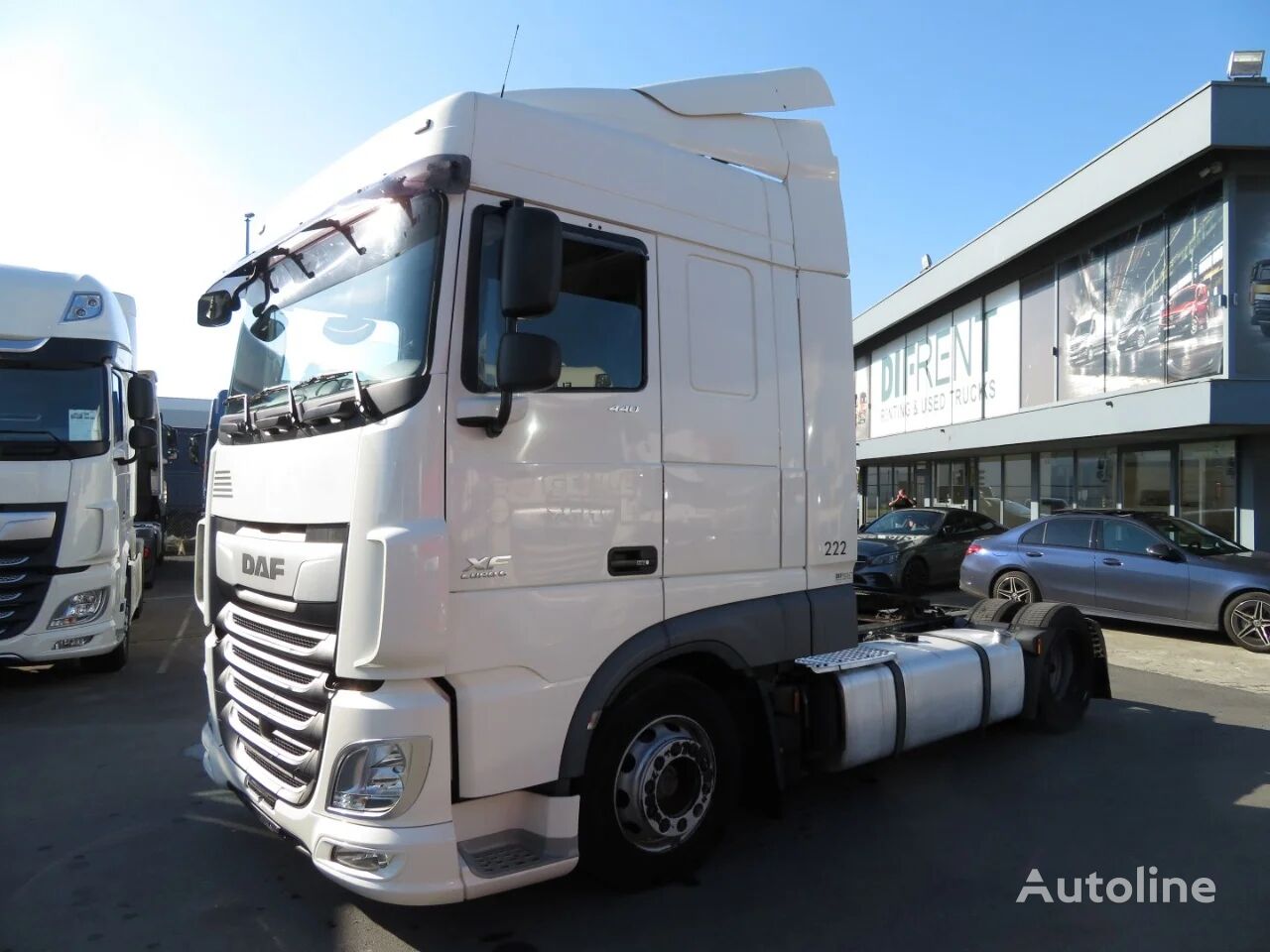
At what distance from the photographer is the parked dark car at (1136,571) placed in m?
9.38

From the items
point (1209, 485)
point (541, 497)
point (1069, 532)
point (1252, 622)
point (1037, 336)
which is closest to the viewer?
point (541, 497)

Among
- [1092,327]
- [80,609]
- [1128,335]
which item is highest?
[1092,327]

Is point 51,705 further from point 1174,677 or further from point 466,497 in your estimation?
point 1174,677

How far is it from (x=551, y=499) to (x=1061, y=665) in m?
4.89

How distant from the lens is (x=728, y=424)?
3945 millimetres

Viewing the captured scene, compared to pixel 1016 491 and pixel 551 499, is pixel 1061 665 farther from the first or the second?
pixel 1016 491

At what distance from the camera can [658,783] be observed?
12.1 feet

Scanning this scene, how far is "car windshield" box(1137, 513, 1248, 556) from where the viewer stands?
996cm

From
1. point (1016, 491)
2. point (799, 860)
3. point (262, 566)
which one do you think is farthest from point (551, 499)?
point (1016, 491)

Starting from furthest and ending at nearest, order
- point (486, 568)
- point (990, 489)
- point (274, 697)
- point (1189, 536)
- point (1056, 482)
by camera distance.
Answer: point (990, 489) < point (1056, 482) < point (1189, 536) < point (274, 697) < point (486, 568)

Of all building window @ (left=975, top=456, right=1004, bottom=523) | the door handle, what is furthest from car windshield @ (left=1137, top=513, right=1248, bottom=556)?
building window @ (left=975, top=456, right=1004, bottom=523)

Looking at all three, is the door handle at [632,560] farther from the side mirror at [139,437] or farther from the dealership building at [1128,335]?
the dealership building at [1128,335]

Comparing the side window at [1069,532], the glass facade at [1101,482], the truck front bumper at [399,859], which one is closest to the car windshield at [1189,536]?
the side window at [1069,532]

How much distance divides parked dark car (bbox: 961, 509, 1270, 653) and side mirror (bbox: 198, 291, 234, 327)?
10.1 m
